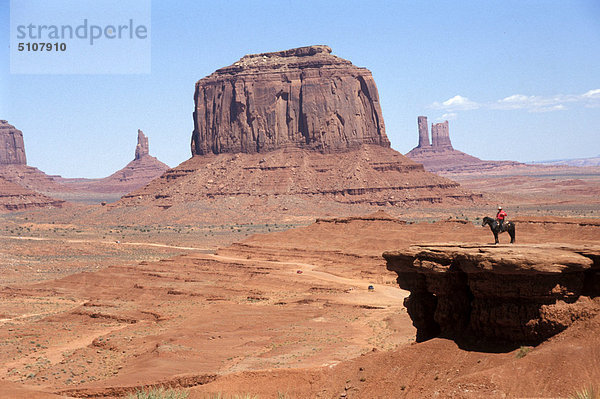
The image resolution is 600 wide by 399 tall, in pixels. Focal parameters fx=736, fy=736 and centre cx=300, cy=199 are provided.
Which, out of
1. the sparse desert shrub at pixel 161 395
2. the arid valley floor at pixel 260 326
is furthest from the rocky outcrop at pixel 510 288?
the sparse desert shrub at pixel 161 395

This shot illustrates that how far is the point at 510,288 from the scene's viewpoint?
17703mm

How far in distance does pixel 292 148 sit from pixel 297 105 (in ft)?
26.5

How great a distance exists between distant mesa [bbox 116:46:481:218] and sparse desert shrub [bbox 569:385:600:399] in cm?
10527

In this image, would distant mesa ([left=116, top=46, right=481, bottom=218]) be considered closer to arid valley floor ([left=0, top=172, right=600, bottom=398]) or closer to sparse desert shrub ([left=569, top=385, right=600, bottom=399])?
arid valley floor ([left=0, top=172, right=600, bottom=398])

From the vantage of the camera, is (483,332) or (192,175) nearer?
(483,332)

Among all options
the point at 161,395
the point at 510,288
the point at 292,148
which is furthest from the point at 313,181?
the point at 161,395

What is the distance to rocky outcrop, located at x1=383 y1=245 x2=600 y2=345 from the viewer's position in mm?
17172

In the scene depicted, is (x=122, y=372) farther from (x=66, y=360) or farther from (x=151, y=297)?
(x=151, y=297)

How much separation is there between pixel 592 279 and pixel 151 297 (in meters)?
31.7

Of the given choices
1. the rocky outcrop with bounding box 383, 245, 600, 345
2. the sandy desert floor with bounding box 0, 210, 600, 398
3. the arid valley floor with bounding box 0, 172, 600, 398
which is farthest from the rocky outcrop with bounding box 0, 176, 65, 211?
the rocky outcrop with bounding box 383, 245, 600, 345

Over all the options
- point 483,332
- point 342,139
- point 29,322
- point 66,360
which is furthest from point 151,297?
point 342,139

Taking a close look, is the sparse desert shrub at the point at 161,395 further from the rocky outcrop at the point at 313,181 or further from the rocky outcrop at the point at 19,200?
the rocky outcrop at the point at 19,200

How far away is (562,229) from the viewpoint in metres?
55.7

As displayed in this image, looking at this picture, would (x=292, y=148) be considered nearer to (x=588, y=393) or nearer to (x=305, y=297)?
(x=305, y=297)
